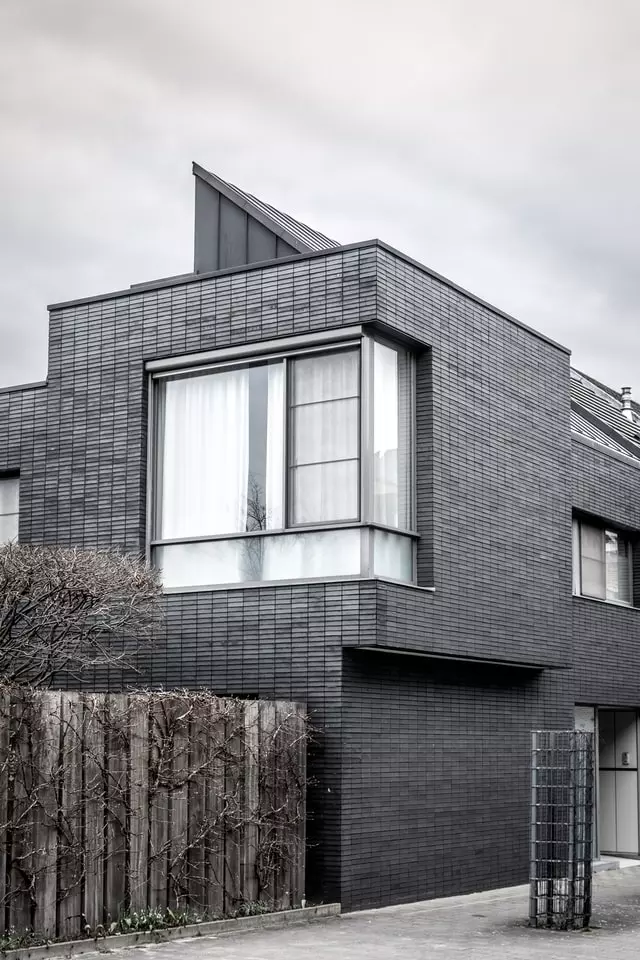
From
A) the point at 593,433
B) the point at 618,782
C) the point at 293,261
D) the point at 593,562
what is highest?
the point at 293,261

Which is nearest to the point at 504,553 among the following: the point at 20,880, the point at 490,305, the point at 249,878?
the point at 490,305

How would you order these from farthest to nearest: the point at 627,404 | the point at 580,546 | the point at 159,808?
1. the point at 627,404
2. the point at 580,546
3. the point at 159,808

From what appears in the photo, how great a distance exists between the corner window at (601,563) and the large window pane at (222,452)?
6.13 metres

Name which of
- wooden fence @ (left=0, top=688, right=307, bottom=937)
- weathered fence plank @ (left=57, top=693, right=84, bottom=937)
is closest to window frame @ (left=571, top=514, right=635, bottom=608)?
wooden fence @ (left=0, top=688, right=307, bottom=937)

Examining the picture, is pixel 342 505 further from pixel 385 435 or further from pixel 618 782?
pixel 618 782

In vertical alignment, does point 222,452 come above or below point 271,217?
below

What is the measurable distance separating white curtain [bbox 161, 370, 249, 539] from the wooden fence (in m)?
2.59

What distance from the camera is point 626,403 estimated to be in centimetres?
2692

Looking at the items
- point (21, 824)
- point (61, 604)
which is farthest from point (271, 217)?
point (21, 824)

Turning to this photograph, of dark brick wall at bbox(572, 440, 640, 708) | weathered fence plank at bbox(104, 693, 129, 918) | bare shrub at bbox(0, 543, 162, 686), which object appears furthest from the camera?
dark brick wall at bbox(572, 440, 640, 708)

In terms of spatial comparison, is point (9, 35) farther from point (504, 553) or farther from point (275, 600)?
point (504, 553)

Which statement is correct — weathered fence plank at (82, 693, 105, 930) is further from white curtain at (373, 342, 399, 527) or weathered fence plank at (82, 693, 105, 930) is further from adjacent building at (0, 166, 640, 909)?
white curtain at (373, 342, 399, 527)

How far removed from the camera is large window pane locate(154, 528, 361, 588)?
14.0 metres

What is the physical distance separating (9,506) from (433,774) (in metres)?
6.17
